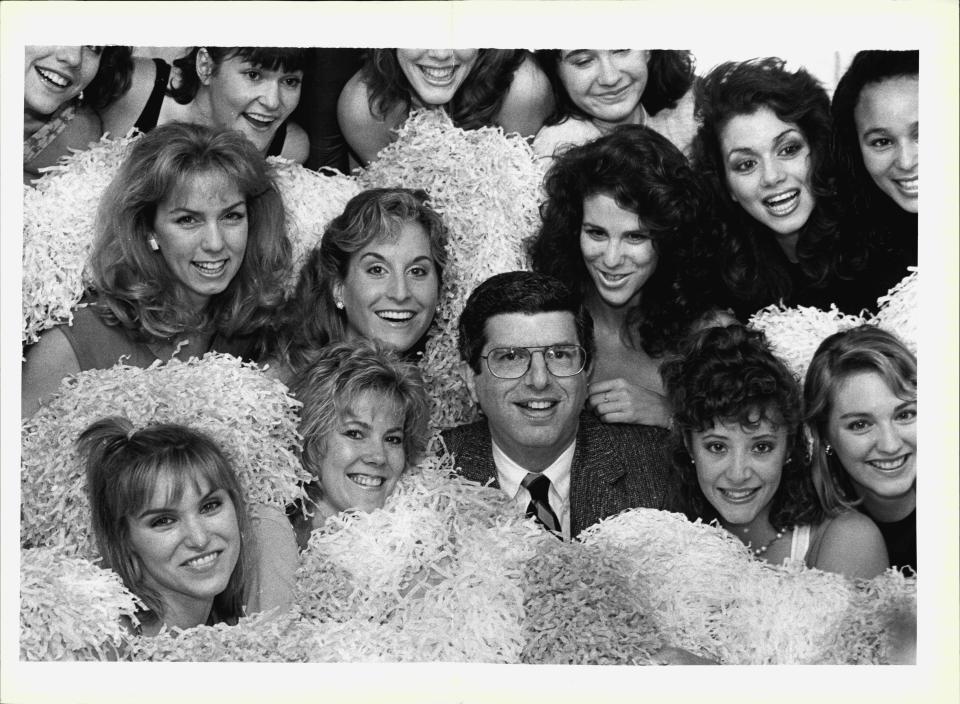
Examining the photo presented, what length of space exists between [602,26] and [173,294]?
4.52ft

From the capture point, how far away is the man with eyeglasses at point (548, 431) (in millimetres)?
3305

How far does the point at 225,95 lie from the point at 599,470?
4.76 ft

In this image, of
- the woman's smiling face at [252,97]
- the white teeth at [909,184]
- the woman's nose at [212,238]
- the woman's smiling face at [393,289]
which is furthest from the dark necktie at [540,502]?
the white teeth at [909,184]

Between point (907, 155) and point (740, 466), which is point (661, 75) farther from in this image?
point (740, 466)

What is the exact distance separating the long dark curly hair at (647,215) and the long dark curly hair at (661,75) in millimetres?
87

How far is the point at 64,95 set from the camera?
10.8ft

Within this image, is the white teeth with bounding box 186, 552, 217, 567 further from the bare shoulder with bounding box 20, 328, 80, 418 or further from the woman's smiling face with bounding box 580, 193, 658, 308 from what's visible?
the woman's smiling face with bounding box 580, 193, 658, 308

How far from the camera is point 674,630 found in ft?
10.7

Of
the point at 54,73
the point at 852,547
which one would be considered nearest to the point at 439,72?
the point at 54,73

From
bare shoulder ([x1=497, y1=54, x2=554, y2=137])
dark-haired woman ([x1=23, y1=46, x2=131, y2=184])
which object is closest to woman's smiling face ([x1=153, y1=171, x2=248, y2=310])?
dark-haired woman ([x1=23, y1=46, x2=131, y2=184])

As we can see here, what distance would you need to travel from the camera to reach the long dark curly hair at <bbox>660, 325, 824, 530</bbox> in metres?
3.29

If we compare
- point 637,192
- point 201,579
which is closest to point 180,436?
point 201,579

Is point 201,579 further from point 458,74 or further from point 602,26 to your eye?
point 602,26

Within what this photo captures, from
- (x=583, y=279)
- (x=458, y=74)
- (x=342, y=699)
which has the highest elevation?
(x=458, y=74)
